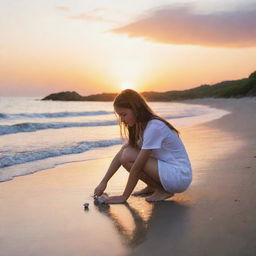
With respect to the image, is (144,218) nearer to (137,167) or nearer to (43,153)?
(137,167)

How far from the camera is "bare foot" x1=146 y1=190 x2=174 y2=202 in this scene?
4207 millimetres

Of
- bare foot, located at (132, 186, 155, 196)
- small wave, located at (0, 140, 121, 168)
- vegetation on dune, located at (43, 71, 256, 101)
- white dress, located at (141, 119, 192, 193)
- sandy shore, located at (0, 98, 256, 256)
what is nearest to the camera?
sandy shore, located at (0, 98, 256, 256)

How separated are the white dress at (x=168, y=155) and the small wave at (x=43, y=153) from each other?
10.8ft

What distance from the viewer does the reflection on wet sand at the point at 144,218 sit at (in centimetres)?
311

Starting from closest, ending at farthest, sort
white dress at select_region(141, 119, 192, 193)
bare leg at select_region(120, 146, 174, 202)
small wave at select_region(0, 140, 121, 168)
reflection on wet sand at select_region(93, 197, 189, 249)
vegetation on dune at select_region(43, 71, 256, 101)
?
reflection on wet sand at select_region(93, 197, 189, 249) < white dress at select_region(141, 119, 192, 193) < bare leg at select_region(120, 146, 174, 202) < small wave at select_region(0, 140, 121, 168) < vegetation on dune at select_region(43, 71, 256, 101)

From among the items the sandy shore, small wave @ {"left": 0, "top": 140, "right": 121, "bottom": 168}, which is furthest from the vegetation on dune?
the sandy shore

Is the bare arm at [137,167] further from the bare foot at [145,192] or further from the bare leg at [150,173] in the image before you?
the bare foot at [145,192]

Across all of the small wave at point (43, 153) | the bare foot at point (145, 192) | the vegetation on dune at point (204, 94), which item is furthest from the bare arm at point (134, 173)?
the vegetation on dune at point (204, 94)

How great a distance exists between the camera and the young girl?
4.13 meters

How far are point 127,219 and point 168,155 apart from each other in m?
0.92

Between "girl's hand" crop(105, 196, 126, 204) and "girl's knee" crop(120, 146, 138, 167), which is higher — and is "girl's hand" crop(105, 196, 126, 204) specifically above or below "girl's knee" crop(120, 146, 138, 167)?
below

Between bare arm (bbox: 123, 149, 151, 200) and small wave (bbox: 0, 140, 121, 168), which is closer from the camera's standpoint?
bare arm (bbox: 123, 149, 151, 200)

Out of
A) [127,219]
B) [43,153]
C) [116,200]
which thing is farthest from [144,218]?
[43,153]

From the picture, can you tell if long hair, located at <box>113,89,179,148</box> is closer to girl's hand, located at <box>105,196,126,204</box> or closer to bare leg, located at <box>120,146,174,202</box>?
bare leg, located at <box>120,146,174,202</box>
